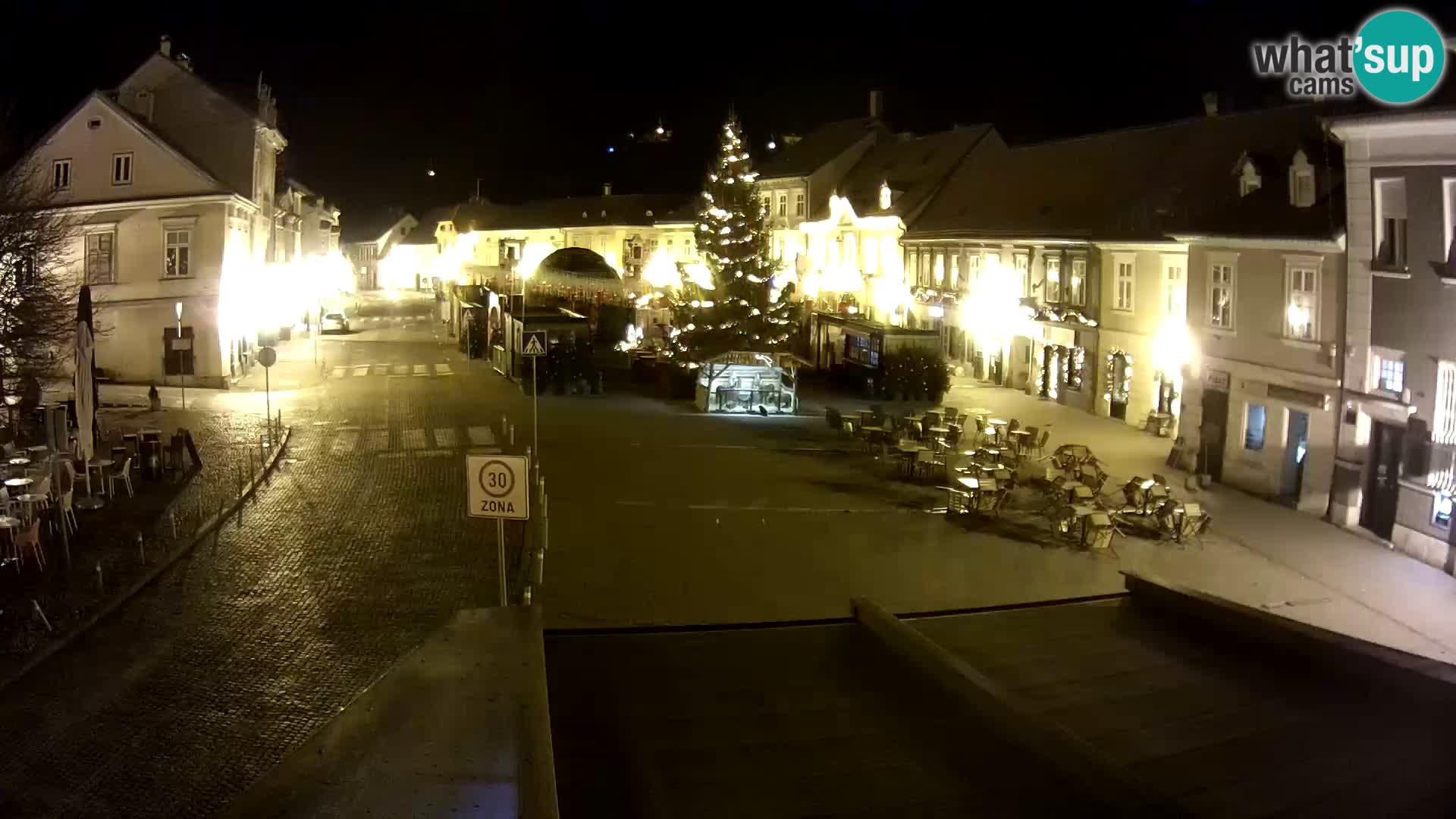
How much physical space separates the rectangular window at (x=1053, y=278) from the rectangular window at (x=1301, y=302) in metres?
15.7

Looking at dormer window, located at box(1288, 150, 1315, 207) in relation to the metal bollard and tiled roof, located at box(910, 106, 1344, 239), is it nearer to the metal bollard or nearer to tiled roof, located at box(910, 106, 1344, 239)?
tiled roof, located at box(910, 106, 1344, 239)

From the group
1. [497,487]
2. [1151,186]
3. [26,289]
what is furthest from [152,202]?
[1151,186]

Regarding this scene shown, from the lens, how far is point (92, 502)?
20016 millimetres

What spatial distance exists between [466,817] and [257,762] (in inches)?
191

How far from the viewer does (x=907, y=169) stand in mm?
55688

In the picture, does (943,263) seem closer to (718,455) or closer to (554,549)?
(718,455)

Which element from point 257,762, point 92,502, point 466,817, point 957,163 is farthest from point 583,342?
point 466,817

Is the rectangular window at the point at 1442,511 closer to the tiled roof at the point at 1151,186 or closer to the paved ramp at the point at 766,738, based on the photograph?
the tiled roof at the point at 1151,186

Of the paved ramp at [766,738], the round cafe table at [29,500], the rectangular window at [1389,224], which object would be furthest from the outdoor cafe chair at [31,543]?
the rectangular window at [1389,224]

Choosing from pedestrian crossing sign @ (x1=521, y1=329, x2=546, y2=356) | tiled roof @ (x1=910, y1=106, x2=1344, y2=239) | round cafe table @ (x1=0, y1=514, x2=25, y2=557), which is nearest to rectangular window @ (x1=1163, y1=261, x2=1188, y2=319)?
tiled roof @ (x1=910, y1=106, x2=1344, y2=239)

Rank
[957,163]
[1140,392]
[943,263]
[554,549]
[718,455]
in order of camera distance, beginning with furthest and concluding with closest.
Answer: [957,163] → [943,263] → [1140,392] → [718,455] → [554,549]

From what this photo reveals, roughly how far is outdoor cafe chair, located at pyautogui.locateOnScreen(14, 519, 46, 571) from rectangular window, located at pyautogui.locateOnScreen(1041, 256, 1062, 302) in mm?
31607

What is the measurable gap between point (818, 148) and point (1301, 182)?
41.8 m

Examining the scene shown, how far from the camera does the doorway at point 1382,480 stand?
→ 67.5 feet
